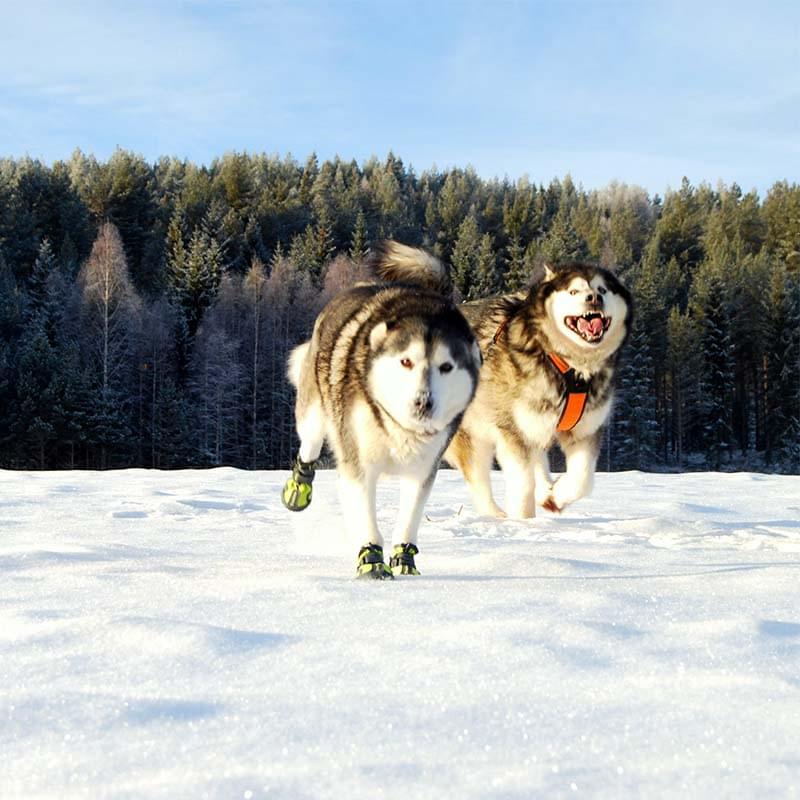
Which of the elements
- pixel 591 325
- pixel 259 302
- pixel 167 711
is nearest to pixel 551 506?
pixel 591 325

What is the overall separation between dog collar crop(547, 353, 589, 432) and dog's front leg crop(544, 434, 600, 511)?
0.18 metres

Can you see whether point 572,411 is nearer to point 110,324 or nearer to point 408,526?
point 408,526

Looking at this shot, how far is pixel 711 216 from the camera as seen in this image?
315 ft

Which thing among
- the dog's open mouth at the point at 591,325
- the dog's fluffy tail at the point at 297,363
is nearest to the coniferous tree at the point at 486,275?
the dog's open mouth at the point at 591,325

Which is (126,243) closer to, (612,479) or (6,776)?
(612,479)

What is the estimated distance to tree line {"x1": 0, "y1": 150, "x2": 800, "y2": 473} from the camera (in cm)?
4441

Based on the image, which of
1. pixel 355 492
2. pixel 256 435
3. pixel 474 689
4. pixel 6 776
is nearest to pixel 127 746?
pixel 6 776

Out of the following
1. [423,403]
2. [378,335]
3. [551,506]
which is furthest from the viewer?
[551,506]

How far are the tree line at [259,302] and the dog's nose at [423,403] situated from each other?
29.4 metres

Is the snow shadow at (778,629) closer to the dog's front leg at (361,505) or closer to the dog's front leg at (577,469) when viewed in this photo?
the dog's front leg at (361,505)

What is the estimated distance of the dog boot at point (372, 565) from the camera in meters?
3.85

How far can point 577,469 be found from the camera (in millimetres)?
6824

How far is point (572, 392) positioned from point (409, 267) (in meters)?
1.77

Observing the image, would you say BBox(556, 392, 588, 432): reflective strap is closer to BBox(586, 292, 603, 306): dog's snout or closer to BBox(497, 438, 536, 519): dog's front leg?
BBox(497, 438, 536, 519): dog's front leg
